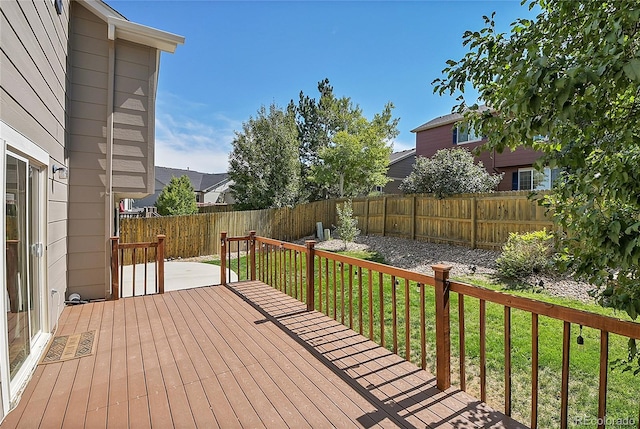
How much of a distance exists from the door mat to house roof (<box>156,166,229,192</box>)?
2321cm

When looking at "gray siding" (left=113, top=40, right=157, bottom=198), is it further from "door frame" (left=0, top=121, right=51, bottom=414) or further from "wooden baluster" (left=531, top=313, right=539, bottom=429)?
"wooden baluster" (left=531, top=313, right=539, bottom=429)

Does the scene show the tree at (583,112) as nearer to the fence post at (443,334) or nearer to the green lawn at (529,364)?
the fence post at (443,334)

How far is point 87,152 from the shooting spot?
4.83 meters

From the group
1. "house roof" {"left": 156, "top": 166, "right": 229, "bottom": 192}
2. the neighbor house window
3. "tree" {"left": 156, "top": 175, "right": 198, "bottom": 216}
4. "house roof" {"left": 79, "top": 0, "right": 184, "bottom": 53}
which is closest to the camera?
"house roof" {"left": 79, "top": 0, "right": 184, "bottom": 53}

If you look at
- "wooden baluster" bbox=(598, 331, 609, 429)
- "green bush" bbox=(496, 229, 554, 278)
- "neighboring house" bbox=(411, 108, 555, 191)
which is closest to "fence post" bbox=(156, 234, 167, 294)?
"wooden baluster" bbox=(598, 331, 609, 429)

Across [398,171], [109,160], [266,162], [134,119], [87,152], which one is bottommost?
[109,160]

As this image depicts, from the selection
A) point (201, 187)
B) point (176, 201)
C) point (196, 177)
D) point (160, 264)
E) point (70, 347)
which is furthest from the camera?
point (196, 177)

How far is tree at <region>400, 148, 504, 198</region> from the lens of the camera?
9.98 m

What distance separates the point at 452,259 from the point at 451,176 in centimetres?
289

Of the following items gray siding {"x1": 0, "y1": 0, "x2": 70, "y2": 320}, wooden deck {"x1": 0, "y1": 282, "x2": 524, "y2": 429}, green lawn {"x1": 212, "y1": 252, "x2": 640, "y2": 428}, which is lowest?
green lawn {"x1": 212, "y1": 252, "x2": 640, "y2": 428}

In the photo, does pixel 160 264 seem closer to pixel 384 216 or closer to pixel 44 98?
pixel 44 98

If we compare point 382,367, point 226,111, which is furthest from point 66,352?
point 226,111

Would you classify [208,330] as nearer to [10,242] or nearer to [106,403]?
[106,403]

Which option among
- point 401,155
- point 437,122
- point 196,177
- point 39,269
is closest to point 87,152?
point 39,269
